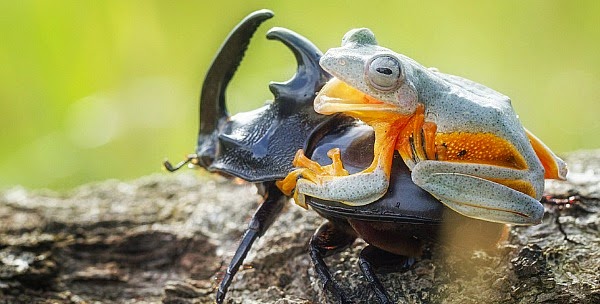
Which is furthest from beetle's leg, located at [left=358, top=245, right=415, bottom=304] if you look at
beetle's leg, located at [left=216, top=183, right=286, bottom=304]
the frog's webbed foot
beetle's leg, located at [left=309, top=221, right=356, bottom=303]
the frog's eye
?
the frog's eye

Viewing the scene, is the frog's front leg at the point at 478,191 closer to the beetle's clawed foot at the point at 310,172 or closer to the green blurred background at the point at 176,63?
the beetle's clawed foot at the point at 310,172

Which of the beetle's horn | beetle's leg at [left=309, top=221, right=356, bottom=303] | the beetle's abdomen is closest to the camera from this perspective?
the beetle's abdomen

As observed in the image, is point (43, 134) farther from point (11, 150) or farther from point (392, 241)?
point (392, 241)

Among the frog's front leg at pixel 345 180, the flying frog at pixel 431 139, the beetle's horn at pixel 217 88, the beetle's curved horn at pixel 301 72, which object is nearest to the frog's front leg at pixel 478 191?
the flying frog at pixel 431 139

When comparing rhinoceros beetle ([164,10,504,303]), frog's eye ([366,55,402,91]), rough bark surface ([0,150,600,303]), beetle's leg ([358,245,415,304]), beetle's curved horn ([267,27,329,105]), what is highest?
frog's eye ([366,55,402,91])

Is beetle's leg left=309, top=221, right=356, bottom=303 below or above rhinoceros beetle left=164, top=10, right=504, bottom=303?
below

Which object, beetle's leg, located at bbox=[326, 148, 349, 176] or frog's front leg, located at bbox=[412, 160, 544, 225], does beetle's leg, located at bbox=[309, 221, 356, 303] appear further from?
frog's front leg, located at bbox=[412, 160, 544, 225]

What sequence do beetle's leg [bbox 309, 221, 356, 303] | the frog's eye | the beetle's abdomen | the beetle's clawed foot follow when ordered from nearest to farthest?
1. the frog's eye
2. the beetle's abdomen
3. the beetle's clawed foot
4. beetle's leg [bbox 309, 221, 356, 303]

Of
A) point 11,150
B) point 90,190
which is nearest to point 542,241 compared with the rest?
point 90,190
